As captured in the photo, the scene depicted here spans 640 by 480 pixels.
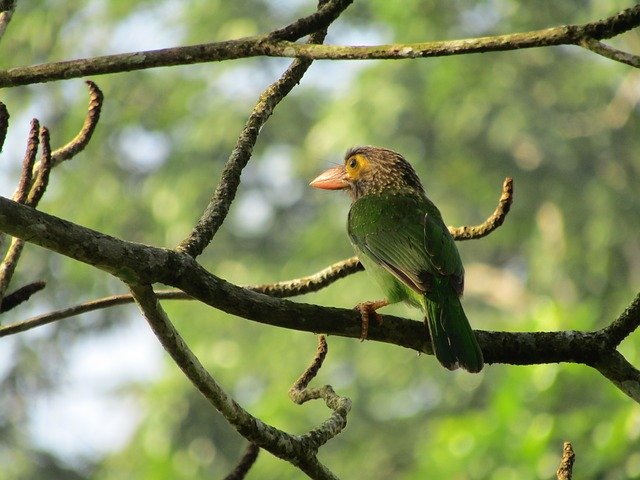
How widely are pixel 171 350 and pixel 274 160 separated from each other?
24532mm

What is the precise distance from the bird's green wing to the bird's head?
1.07 feet

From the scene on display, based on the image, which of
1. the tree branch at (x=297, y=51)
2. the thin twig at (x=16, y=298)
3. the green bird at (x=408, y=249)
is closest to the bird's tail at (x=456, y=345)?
the green bird at (x=408, y=249)

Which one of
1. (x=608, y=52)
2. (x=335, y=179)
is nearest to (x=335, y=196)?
(x=335, y=179)

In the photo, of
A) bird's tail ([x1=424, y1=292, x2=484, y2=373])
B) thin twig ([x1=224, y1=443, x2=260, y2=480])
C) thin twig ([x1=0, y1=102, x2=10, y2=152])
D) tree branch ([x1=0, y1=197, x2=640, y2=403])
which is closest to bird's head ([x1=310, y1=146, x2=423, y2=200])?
bird's tail ([x1=424, y1=292, x2=484, y2=373])

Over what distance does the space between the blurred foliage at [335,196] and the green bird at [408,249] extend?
11914mm

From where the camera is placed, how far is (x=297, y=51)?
7.72ft

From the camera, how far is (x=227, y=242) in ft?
82.9

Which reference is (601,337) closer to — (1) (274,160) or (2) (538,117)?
(2) (538,117)

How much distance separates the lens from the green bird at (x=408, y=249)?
121 inches

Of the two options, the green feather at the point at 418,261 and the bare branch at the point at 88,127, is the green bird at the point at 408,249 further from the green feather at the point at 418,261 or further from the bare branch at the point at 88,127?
the bare branch at the point at 88,127

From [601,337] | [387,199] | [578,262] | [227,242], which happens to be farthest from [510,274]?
[601,337]

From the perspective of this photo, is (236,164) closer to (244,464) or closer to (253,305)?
(253,305)

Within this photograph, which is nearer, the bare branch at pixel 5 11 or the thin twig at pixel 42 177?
the bare branch at pixel 5 11

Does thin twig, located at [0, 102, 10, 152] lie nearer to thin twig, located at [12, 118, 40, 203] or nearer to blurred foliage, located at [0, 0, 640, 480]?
thin twig, located at [12, 118, 40, 203]
